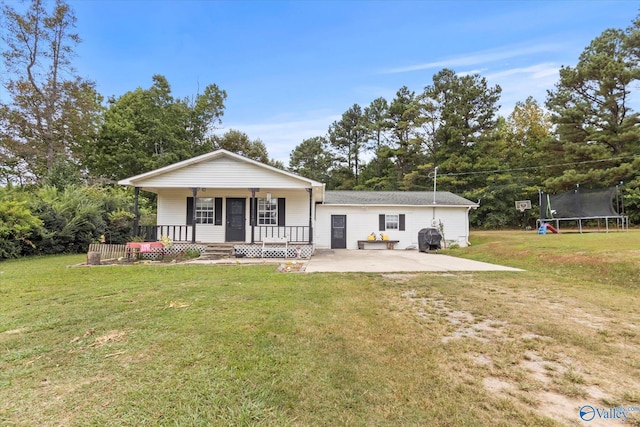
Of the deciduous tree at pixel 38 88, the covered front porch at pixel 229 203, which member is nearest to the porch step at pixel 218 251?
the covered front porch at pixel 229 203

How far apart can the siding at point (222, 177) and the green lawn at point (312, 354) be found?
646cm

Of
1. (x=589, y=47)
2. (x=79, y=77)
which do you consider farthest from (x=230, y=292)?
(x=589, y=47)

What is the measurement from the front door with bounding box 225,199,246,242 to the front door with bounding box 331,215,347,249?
4.96m

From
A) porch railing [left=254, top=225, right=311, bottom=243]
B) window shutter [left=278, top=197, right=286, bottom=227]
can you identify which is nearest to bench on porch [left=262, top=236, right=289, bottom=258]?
porch railing [left=254, top=225, right=311, bottom=243]

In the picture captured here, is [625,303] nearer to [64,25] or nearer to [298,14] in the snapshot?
[298,14]

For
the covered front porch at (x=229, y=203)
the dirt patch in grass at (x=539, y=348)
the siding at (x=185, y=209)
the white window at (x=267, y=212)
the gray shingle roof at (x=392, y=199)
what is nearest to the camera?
the dirt patch in grass at (x=539, y=348)

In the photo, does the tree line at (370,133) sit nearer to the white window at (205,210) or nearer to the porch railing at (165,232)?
the porch railing at (165,232)

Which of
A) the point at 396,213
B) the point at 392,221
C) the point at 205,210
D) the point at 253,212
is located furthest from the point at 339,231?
the point at 205,210

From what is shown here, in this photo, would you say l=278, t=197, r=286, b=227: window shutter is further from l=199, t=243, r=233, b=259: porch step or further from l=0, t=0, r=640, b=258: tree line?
l=0, t=0, r=640, b=258: tree line

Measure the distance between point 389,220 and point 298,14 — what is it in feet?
36.1

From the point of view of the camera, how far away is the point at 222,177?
12.2 m

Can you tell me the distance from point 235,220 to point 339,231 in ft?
18.4

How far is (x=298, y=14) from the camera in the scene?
14.0 m

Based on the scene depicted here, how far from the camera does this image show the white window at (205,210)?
13.5 metres
